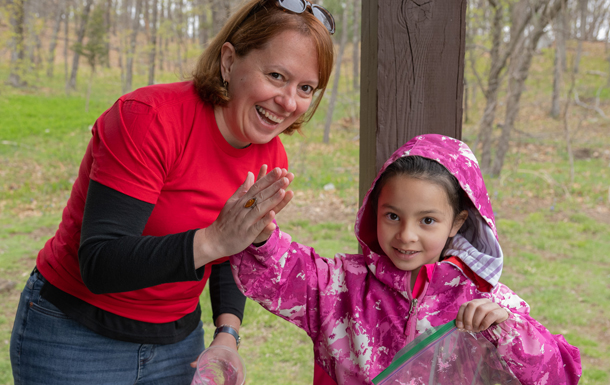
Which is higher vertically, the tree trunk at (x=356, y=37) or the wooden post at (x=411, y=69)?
the tree trunk at (x=356, y=37)

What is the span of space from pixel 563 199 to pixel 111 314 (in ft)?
25.4

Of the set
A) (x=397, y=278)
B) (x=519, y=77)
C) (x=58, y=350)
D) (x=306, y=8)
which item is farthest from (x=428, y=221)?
(x=519, y=77)

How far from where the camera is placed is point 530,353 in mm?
1361

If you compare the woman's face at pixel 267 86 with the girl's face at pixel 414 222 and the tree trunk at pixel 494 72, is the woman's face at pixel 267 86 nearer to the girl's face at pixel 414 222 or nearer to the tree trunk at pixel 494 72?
the girl's face at pixel 414 222

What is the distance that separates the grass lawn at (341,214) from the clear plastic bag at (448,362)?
2332 mm

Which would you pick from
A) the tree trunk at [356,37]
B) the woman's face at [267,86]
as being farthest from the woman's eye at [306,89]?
the tree trunk at [356,37]

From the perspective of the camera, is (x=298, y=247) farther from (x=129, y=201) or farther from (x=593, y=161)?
(x=593, y=161)

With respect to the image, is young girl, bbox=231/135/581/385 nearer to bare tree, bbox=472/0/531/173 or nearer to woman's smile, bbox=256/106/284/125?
woman's smile, bbox=256/106/284/125

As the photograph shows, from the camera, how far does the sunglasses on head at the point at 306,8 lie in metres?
1.47

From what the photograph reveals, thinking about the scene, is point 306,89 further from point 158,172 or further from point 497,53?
point 497,53

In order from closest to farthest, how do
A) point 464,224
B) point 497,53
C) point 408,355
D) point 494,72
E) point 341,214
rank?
point 408,355
point 464,224
point 341,214
point 494,72
point 497,53

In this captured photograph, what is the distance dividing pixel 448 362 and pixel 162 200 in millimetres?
903

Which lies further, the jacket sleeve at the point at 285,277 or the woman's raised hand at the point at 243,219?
the jacket sleeve at the point at 285,277

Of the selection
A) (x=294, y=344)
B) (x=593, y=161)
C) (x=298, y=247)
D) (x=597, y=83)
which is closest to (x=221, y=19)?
(x=294, y=344)
